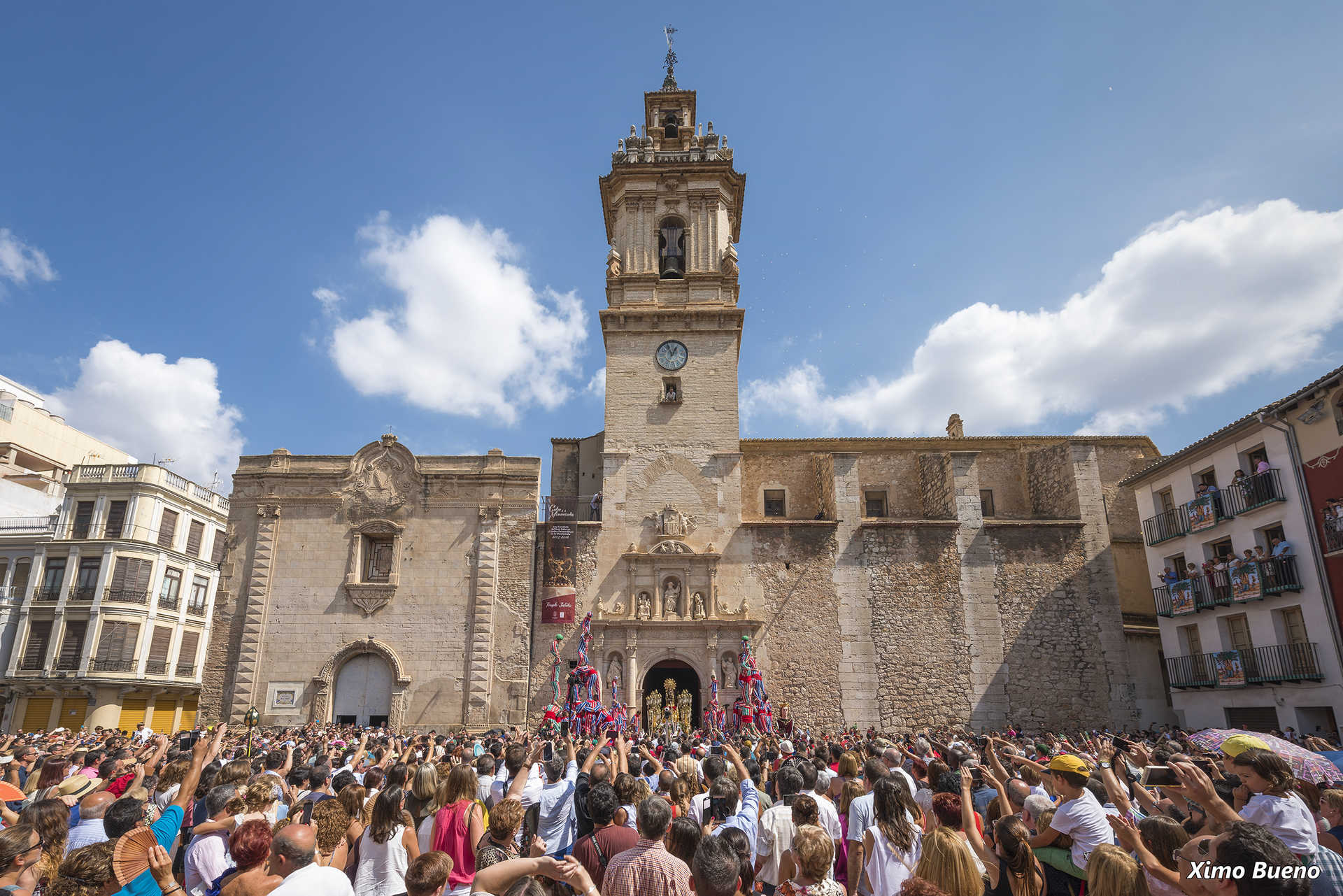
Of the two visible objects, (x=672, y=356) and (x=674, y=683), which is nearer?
(x=674, y=683)

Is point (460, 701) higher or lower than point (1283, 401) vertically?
lower

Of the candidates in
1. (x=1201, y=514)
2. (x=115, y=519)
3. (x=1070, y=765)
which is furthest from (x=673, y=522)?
(x=115, y=519)

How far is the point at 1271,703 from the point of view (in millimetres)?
20062

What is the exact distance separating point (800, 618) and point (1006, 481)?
427 inches

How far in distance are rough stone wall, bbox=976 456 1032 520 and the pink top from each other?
27.2m

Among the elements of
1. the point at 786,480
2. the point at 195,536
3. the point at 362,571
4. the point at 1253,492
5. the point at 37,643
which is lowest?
the point at 37,643

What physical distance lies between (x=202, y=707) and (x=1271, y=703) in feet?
101

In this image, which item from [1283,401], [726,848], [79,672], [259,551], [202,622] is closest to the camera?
[726,848]

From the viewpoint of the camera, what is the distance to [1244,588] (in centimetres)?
2056

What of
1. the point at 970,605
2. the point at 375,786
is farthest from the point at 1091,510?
the point at 375,786

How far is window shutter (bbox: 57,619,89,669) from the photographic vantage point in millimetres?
31297

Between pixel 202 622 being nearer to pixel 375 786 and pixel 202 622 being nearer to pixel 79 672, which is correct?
pixel 79 672

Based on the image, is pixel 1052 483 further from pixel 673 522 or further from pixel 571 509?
pixel 571 509

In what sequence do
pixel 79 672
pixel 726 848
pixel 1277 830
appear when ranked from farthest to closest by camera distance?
pixel 79 672, pixel 1277 830, pixel 726 848
